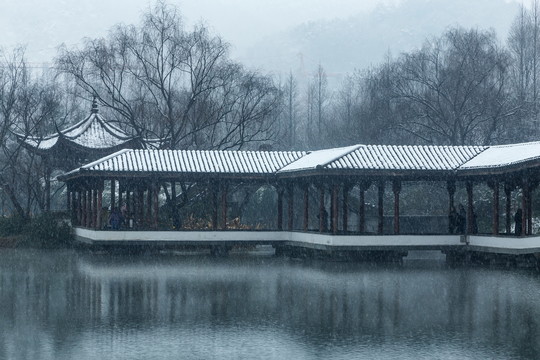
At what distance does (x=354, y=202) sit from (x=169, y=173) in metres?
11.4

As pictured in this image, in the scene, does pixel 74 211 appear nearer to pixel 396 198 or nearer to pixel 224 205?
pixel 224 205

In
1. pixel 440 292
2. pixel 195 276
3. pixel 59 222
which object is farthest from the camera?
pixel 59 222

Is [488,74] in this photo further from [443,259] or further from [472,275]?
[472,275]

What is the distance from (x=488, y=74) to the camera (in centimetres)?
5406

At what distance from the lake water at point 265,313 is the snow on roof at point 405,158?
5.77 m

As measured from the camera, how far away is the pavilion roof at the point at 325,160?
3284 centimetres

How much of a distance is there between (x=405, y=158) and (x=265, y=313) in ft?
60.1

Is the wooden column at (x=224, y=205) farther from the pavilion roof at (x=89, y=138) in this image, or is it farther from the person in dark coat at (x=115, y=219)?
the pavilion roof at (x=89, y=138)

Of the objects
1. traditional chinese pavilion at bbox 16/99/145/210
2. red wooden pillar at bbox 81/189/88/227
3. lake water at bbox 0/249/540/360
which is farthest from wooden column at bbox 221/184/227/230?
traditional chinese pavilion at bbox 16/99/145/210

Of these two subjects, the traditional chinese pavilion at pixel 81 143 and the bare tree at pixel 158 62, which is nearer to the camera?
the traditional chinese pavilion at pixel 81 143

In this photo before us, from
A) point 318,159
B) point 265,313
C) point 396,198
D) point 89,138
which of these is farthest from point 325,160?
point 265,313

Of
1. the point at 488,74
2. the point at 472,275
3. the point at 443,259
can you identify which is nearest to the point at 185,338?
the point at 472,275

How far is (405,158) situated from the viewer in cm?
3450

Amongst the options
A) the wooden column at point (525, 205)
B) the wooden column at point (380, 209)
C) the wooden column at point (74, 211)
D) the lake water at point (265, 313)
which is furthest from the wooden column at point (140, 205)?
the wooden column at point (525, 205)
